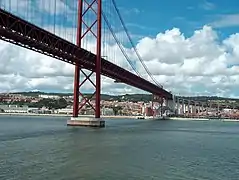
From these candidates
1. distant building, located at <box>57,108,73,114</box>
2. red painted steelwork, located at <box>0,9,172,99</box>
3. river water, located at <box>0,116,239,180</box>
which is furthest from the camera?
distant building, located at <box>57,108,73,114</box>

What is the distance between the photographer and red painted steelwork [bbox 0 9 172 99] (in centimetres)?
3312

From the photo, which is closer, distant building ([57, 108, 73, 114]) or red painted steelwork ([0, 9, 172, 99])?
red painted steelwork ([0, 9, 172, 99])

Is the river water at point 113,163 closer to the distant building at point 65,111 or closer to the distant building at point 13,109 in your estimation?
the distant building at point 65,111

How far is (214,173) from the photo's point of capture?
19.4 meters

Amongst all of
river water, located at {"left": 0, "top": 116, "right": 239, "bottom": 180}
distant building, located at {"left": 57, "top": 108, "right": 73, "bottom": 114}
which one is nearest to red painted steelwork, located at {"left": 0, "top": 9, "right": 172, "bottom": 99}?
river water, located at {"left": 0, "top": 116, "right": 239, "bottom": 180}

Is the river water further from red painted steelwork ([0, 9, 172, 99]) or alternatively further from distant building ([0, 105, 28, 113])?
distant building ([0, 105, 28, 113])

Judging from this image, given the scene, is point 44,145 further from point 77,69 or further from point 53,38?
point 77,69

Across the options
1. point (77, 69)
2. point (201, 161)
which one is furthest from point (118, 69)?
point (201, 161)

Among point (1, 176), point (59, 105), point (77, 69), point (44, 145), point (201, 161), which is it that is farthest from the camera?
point (59, 105)

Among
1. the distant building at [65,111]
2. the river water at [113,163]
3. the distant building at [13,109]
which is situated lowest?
the river water at [113,163]

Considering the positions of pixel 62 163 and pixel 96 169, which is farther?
pixel 62 163

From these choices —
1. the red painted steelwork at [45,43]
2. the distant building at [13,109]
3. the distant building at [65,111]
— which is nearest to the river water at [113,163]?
the red painted steelwork at [45,43]

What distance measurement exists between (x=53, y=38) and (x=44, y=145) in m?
13.9

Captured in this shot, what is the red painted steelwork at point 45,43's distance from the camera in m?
33.1
